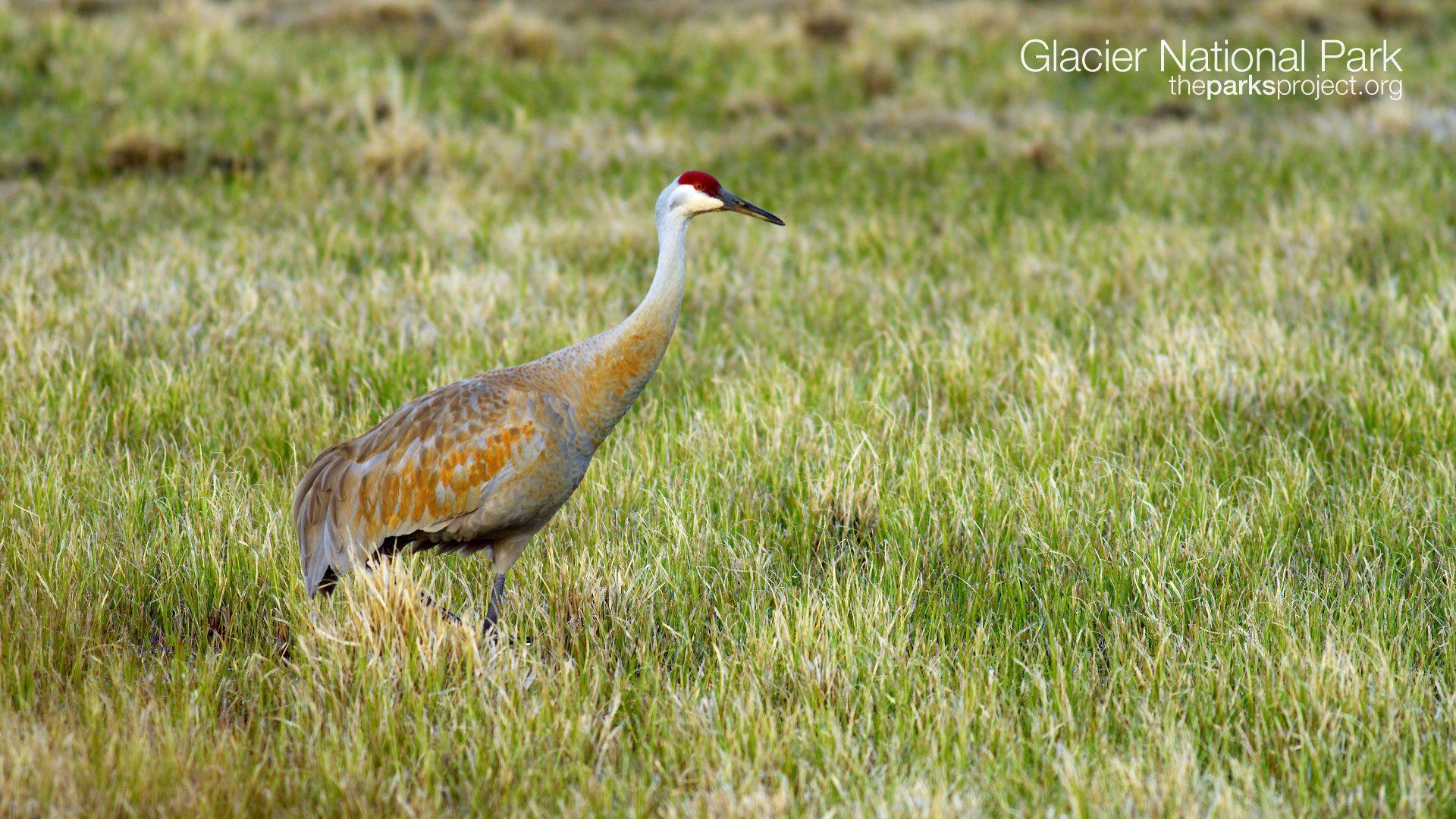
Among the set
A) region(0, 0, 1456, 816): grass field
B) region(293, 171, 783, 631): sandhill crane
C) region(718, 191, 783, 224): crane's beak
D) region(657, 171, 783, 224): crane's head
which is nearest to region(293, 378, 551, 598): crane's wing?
region(293, 171, 783, 631): sandhill crane

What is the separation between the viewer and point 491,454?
3.70 meters

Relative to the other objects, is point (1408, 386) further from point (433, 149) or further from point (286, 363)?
point (433, 149)

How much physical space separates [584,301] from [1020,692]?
166 inches

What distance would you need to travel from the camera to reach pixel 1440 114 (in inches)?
456

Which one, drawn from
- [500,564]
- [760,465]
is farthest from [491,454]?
[760,465]

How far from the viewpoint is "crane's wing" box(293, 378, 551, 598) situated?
3.70 metres

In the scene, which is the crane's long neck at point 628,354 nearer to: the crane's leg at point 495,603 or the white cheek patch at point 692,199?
the white cheek patch at point 692,199

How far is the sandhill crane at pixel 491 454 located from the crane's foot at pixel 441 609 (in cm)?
13

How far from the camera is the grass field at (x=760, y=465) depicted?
124 inches

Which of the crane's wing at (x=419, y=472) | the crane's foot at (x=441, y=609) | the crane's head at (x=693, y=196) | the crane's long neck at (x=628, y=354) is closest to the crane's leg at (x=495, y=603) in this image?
the crane's foot at (x=441, y=609)

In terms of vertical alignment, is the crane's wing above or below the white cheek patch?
below

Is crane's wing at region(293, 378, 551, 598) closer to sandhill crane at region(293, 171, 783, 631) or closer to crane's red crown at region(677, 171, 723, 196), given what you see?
sandhill crane at region(293, 171, 783, 631)

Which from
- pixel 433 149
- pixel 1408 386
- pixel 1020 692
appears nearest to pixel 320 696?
pixel 1020 692

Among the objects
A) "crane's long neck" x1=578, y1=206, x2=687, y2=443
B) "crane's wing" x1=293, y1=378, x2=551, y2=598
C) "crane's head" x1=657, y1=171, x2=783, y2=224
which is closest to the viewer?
"crane's wing" x1=293, y1=378, x2=551, y2=598
